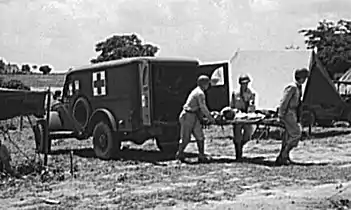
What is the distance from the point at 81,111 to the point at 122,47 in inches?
1957

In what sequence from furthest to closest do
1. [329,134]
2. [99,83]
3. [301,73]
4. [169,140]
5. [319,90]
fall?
[319,90], [329,134], [169,140], [99,83], [301,73]

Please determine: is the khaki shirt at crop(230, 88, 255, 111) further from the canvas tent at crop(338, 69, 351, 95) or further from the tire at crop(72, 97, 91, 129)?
the canvas tent at crop(338, 69, 351, 95)

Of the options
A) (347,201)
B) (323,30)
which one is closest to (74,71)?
(347,201)

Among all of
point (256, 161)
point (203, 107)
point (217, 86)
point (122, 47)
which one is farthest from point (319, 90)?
point (122, 47)

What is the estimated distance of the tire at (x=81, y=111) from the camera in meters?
15.9

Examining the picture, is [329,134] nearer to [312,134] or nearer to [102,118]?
[312,134]

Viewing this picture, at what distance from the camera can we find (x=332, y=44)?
213 ft

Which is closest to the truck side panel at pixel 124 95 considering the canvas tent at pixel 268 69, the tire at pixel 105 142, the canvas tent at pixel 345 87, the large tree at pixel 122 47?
the tire at pixel 105 142

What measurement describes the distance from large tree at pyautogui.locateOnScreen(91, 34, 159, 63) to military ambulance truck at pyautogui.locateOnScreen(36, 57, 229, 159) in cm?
4745

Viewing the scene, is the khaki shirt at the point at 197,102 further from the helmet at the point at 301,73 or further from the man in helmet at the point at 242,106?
the helmet at the point at 301,73

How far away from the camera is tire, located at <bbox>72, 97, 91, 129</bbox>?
15944 mm

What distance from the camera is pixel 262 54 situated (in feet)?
85.2

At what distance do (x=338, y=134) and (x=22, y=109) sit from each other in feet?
40.1

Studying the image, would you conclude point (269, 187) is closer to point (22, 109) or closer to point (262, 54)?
point (22, 109)
